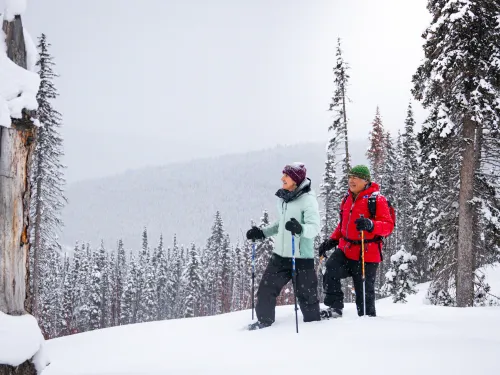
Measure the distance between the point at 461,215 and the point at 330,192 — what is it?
92.9 ft

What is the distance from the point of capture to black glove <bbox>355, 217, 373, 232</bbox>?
17.9 feet

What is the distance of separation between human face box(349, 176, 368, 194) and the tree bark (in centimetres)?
568

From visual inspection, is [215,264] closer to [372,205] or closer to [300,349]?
[372,205]

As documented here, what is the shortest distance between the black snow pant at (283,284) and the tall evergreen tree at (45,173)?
17.0 m

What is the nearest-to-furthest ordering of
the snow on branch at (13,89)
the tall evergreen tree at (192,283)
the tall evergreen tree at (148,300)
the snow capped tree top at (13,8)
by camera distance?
the snow on branch at (13,89) < the snow capped tree top at (13,8) < the tall evergreen tree at (192,283) < the tall evergreen tree at (148,300)

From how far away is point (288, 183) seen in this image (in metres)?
5.81

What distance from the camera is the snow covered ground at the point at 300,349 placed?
147 inches

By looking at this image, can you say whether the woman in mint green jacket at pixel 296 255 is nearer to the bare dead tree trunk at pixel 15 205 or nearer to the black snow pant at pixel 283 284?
the black snow pant at pixel 283 284

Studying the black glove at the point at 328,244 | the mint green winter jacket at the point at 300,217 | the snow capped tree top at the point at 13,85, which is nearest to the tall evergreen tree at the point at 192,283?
the black glove at the point at 328,244

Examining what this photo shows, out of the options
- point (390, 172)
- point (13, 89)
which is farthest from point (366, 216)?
point (390, 172)

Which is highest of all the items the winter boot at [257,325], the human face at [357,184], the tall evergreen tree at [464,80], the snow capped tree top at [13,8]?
the tall evergreen tree at [464,80]

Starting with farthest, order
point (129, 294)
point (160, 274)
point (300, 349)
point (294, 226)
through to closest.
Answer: point (160, 274)
point (129, 294)
point (294, 226)
point (300, 349)

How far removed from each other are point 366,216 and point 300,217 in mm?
990

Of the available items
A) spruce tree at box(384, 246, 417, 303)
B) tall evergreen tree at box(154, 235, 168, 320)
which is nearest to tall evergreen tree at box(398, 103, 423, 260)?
spruce tree at box(384, 246, 417, 303)
